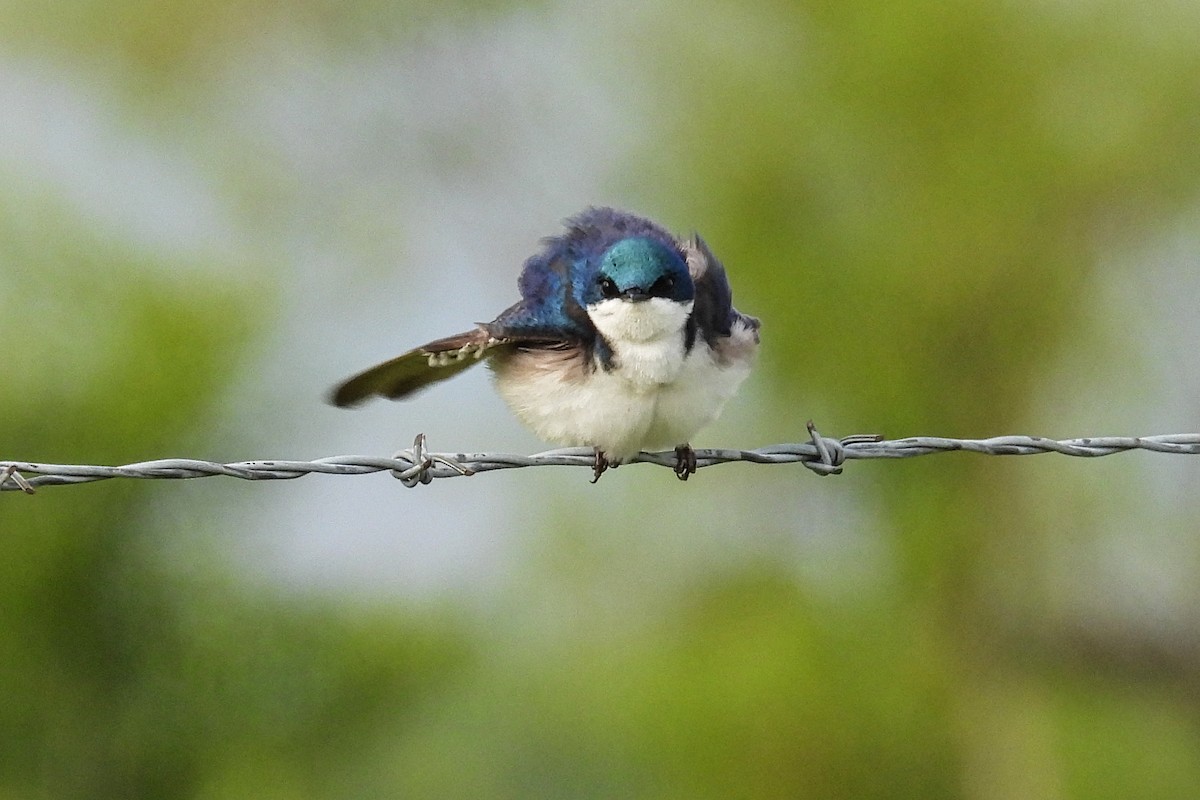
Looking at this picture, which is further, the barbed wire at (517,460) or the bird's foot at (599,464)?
the bird's foot at (599,464)

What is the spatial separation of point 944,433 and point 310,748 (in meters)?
3.77

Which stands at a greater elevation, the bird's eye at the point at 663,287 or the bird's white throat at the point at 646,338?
the bird's eye at the point at 663,287

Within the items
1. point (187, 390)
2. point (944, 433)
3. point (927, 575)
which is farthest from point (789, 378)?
point (187, 390)

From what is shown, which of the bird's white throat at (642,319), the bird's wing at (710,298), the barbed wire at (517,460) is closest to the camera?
Result: the barbed wire at (517,460)

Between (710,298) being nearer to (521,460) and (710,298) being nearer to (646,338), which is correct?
(646,338)

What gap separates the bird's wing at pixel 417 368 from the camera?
2.18 meters

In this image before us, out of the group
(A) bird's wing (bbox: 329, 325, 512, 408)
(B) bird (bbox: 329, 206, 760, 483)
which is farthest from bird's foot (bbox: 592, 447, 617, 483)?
(A) bird's wing (bbox: 329, 325, 512, 408)

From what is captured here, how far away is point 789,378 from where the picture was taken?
7.39 m

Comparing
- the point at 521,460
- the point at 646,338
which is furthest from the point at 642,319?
the point at 521,460

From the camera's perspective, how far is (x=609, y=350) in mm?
2170

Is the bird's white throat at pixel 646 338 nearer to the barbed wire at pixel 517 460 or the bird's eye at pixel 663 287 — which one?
the bird's eye at pixel 663 287

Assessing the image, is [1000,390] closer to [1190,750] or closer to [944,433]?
[944,433]

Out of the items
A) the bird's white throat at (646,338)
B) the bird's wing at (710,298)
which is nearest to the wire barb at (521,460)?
the bird's white throat at (646,338)

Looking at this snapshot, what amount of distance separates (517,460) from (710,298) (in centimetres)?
67
